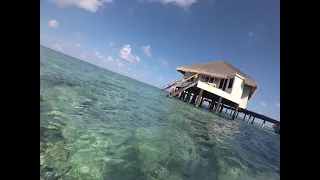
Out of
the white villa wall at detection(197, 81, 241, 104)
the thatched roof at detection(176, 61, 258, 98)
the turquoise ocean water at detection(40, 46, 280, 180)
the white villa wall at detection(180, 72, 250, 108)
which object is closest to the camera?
the turquoise ocean water at detection(40, 46, 280, 180)

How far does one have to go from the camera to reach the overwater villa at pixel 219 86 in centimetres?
2806

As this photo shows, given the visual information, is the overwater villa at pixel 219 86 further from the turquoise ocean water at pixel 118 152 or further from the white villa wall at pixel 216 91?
the turquoise ocean water at pixel 118 152

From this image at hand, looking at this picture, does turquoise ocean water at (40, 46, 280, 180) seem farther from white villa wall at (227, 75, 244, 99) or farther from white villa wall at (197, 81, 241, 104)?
white villa wall at (227, 75, 244, 99)

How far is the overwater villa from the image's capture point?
92.1ft

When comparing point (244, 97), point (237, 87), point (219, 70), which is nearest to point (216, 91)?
point (237, 87)

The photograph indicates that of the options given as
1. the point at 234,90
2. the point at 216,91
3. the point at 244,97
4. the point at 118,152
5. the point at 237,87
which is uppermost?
the point at 237,87

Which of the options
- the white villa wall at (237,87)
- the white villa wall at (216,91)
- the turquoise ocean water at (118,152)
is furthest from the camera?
the white villa wall at (237,87)

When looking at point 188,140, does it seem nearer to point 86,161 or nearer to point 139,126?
point 139,126

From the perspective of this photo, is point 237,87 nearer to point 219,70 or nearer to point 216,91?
point 216,91

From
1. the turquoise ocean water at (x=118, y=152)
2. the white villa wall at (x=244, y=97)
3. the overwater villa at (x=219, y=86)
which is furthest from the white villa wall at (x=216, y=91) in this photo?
the turquoise ocean water at (x=118, y=152)

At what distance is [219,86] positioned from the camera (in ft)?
104

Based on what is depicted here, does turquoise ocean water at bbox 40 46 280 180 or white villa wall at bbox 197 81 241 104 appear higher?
white villa wall at bbox 197 81 241 104

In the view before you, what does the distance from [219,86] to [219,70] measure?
11.2 feet

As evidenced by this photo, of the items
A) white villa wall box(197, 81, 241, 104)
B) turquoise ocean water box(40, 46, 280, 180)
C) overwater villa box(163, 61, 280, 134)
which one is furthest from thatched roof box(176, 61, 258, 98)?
turquoise ocean water box(40, 46, 280, 180)
